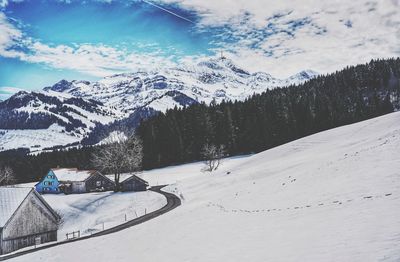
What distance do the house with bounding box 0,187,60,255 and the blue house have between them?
A: 48014mm

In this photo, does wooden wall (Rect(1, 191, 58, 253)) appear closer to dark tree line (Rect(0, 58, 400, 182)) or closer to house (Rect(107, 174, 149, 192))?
house (Rect(107, 174, 149, 192))

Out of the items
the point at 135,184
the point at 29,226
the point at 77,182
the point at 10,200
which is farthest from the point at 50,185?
the point at 10,200

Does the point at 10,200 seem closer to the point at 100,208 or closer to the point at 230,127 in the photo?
the point at 100,208

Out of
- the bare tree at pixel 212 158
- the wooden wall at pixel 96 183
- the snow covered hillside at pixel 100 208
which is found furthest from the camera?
the wooden wall at pixel 96 183

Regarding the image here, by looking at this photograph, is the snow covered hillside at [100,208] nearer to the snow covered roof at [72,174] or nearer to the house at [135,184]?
the house at [135,184]

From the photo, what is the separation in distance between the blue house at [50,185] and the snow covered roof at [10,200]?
163 ft

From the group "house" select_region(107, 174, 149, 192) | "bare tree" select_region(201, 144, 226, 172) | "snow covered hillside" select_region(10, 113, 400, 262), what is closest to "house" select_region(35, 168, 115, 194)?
"house" select_region(107, 174, 149, 192)

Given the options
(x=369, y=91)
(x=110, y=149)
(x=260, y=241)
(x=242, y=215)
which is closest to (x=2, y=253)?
(x=242, y=215)

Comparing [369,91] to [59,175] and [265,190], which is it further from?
[265,190]

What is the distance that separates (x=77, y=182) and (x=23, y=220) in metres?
45.6

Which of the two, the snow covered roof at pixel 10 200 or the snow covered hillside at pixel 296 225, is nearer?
the snow covered hillside at pixel 296 225

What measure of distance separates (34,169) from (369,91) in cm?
16517

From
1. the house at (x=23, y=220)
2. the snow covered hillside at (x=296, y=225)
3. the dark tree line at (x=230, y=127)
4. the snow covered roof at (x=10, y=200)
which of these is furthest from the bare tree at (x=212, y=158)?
the snow covered hillside at (x=296, y=225)

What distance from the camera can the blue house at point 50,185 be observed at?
90.6 meters
